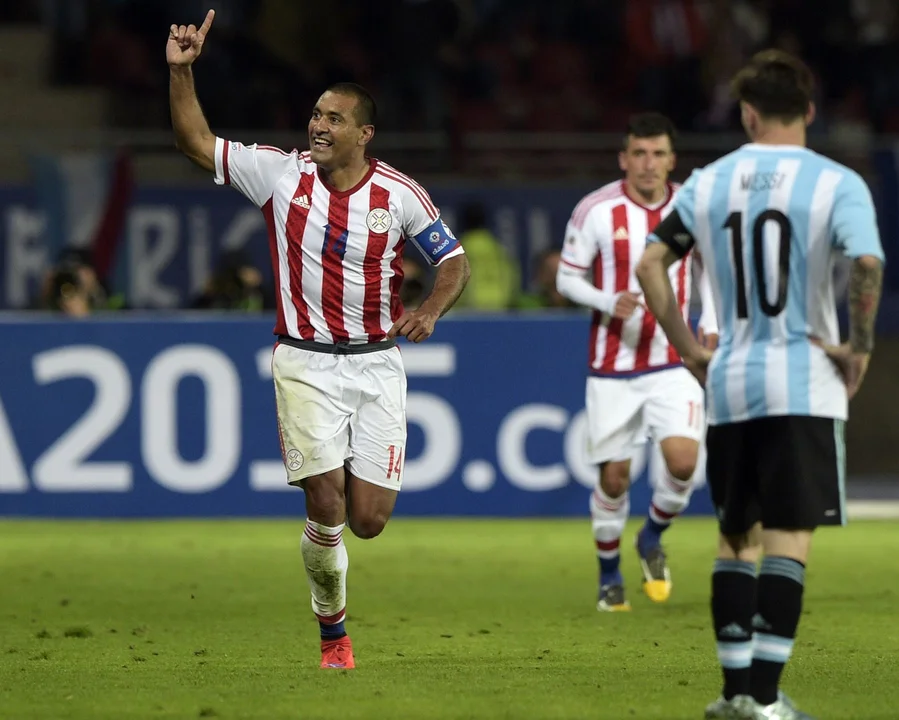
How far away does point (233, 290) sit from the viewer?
14891 mm

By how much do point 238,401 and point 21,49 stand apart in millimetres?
7704

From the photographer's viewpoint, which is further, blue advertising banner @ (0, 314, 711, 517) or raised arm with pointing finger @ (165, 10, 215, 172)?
blue advertising banner @ (0, 314, 711, 517)

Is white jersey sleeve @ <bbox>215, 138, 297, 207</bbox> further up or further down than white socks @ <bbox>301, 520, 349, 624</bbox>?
further up

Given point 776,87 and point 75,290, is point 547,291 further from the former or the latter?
point 776,87

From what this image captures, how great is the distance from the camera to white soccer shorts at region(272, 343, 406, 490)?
22.9 feet

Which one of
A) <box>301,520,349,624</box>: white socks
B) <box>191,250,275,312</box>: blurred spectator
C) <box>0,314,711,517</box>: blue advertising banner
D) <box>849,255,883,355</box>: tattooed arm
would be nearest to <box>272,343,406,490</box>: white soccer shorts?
<box>301,520,349,624</box>: white socks

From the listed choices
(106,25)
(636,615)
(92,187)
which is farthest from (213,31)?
(636,615)

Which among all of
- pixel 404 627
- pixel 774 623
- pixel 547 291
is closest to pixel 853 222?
pixel 774 623

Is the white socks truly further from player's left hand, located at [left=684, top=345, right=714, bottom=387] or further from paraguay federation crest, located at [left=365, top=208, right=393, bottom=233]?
player's left hand, located at [left=684, top=345, right=714, bottom=387]

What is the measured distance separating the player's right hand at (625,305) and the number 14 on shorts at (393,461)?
2.29m

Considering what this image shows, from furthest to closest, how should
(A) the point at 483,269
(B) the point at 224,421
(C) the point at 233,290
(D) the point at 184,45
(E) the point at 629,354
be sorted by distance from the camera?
1. (A) the point at 483,269
2. (C) the point at 233,290
3. (B) the point at 224,421
4. (E) the point at 629,354
5. (D) the point at 184,45

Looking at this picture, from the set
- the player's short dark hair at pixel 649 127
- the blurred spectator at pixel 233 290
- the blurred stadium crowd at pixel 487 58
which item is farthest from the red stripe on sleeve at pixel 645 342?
the blurred stadium crowd at pixel 487 58

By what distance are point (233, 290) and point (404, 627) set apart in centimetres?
706

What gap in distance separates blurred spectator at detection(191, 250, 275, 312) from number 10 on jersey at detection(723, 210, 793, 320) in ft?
31.9
